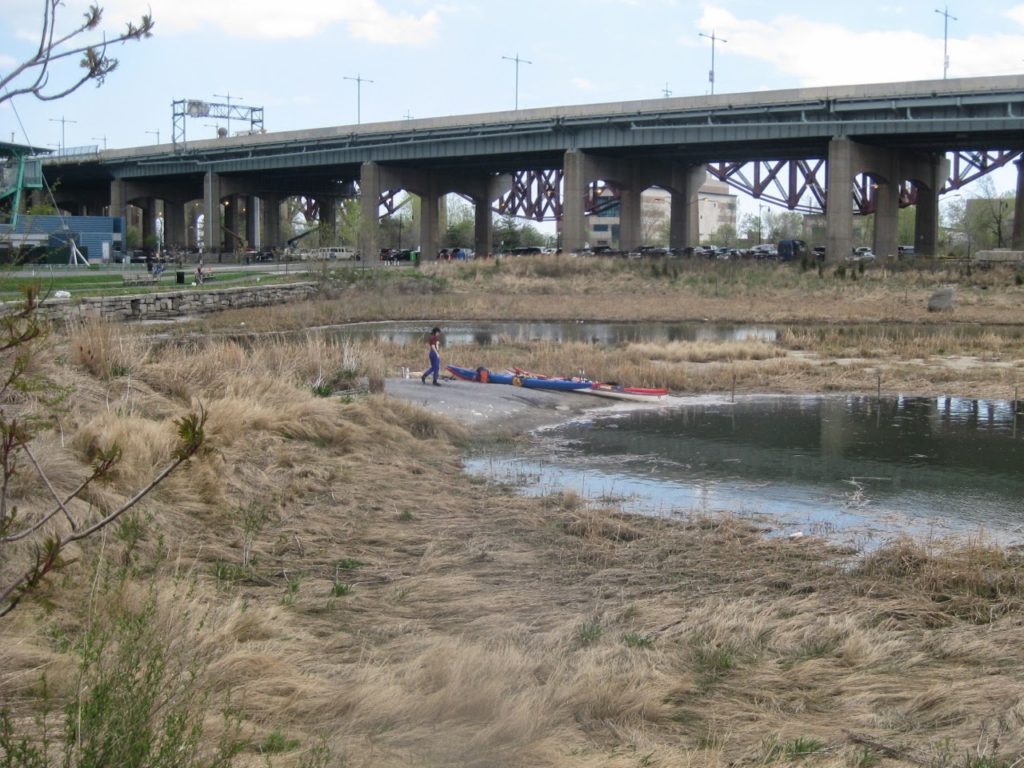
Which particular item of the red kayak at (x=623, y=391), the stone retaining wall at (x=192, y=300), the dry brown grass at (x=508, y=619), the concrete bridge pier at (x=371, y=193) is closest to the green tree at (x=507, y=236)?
the concrete bridge pier at (x=371, y=193)

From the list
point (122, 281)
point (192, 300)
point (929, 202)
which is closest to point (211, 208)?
point (122, 281)

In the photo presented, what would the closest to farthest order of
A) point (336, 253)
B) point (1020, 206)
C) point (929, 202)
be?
point (1020, 206) → point (929, 202) → point (336, 253)

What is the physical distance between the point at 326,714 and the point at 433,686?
79 centimetres

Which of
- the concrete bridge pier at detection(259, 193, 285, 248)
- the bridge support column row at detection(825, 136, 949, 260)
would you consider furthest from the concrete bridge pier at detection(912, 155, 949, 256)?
the concrete bridge pier at detection(259, 193, 285, 248)

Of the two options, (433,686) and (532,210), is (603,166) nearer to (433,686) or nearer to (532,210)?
(532,210)

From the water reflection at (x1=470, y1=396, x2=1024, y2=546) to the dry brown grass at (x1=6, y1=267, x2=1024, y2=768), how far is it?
6.12ft

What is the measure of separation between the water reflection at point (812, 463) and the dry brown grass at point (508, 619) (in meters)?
1.87

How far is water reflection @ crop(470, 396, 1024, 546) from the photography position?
15.4 metres

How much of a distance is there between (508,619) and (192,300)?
45.0m

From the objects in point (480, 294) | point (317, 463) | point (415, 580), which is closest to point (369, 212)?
point (480, 294)

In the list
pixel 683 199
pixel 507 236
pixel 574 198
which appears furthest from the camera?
pixel 507 236

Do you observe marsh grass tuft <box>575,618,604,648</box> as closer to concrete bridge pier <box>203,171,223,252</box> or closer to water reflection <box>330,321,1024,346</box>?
water reflection <box>330,321,1024,346</box>

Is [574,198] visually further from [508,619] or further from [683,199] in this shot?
[508,619]

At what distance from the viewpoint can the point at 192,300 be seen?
5175 centimetres
